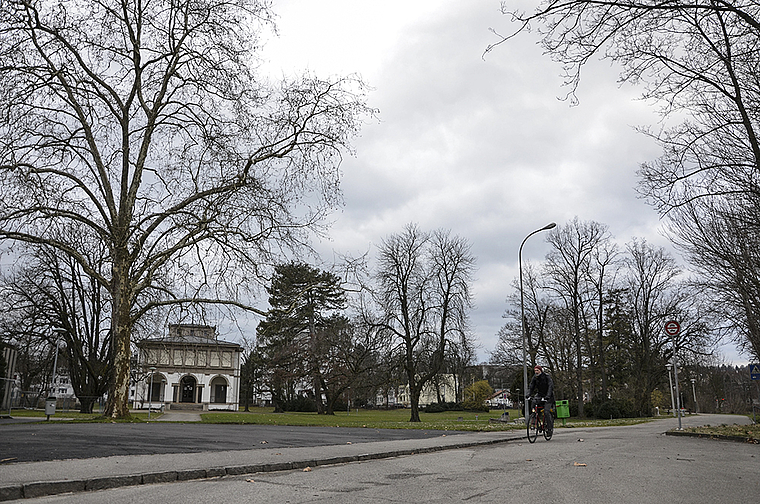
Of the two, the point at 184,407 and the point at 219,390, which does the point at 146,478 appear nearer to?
the point at 184,407

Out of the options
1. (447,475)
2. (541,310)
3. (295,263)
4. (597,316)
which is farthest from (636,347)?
(447,475)

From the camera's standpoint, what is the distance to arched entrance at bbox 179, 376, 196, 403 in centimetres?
7050

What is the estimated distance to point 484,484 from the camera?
712 centimetres

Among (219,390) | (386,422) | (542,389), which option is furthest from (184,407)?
(542,389)

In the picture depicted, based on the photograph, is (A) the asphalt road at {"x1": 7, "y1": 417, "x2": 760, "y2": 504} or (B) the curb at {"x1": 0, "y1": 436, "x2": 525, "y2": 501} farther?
(A) the asphalt road at {"x1": 7, "y1": 417, "x2": 760, "y2": 504}

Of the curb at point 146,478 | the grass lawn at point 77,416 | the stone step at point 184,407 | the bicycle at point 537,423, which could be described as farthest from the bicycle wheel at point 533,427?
the stone step at point 184,407

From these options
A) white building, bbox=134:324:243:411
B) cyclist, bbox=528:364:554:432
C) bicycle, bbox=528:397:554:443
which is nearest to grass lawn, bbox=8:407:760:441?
bicycle, bbox=528:397:554:443

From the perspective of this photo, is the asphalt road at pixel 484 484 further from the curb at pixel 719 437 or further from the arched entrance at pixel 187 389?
the arched entrance at pixel 187 389

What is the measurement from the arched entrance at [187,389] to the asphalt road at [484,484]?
216 feet

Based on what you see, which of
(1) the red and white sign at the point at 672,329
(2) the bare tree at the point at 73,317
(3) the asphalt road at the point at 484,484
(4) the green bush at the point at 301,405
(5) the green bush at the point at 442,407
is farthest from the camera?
(5) the green bush at the point at 442,407

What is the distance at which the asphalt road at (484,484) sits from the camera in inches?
235

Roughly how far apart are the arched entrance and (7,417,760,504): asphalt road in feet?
216

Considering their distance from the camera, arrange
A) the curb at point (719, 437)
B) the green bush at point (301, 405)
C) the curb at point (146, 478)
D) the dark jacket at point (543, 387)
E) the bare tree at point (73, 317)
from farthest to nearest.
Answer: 1. the green bush at point (301, 405)
2. the bare tree at point (73, 317)
3. the curb at point (719, 437)
4. the dark jacket at point (543, 387)
5. the curb at point (146, 478)

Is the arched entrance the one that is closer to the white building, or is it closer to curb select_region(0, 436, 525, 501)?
the white building
